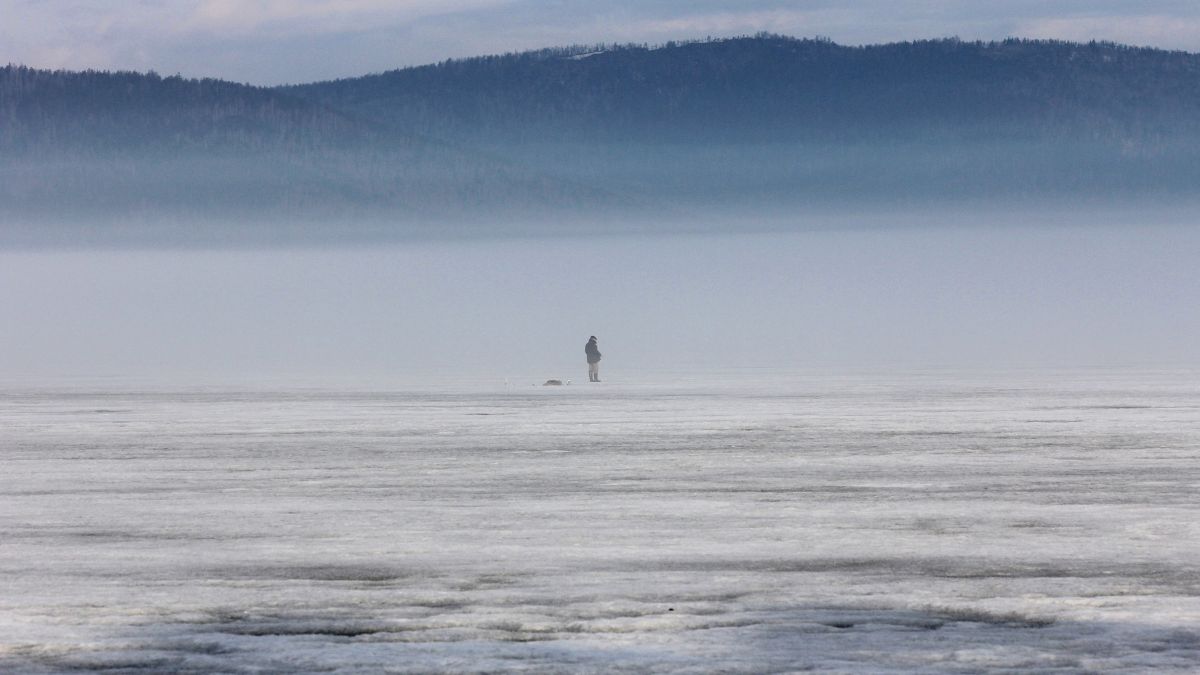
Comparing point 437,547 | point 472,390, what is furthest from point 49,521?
point 472,390

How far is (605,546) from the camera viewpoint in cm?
1149

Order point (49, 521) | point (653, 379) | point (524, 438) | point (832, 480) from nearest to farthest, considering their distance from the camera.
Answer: point (49, 521), point (832, 480), point (524, 438), point (653, 379)

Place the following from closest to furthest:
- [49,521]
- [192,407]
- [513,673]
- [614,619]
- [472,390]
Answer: [513,673] < [614,619] < [49,521] < [192,407] < [472,390]

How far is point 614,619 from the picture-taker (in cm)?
915

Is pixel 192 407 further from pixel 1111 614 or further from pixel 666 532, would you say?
pixel 1111 614

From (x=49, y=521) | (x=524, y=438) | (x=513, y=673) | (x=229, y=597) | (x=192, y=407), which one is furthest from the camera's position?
(x=192, y=407)

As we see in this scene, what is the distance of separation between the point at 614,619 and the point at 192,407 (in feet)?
63.1

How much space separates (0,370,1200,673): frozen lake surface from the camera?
8.56 metres

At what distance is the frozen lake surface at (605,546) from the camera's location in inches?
337

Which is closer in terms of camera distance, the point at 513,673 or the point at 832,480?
the point at 513,673

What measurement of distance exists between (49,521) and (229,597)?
3.64 m

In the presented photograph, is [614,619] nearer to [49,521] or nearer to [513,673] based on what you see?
[513,673]

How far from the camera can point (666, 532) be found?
40.1ft

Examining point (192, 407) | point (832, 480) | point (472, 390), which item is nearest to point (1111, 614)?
point (832, 480)
